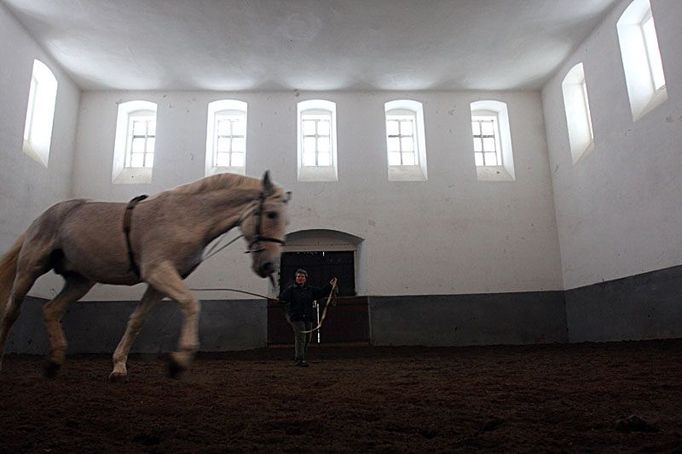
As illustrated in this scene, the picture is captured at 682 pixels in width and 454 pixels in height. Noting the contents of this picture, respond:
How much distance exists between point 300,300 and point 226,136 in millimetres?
6181

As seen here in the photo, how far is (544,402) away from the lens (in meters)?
3.31

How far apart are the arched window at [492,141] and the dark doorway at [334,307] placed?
4.02 meters

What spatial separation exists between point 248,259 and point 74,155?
4.82m

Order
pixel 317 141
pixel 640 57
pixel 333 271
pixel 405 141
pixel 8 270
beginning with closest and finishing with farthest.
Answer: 1. pixel 8 270
2. pixel 640 57
3. pixel 333 271
4. pixel 317 141
5. pixel 405 141

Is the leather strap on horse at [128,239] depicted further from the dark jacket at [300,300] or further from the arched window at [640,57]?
the arched window at [640,57]

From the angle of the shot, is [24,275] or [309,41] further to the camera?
[309,41]

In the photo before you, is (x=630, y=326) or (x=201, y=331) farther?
(x=201, y=331)

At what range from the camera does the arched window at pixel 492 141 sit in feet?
40.5

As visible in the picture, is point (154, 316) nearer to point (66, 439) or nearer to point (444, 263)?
point (444, 263)

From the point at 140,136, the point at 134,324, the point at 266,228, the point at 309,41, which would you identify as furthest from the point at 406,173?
the point at 134,324

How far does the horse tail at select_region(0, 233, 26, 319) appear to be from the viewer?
15.2 feet

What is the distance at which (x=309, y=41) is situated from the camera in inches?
408

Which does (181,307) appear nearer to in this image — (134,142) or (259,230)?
(259,230)

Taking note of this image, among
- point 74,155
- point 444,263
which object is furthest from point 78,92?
point 444,263
